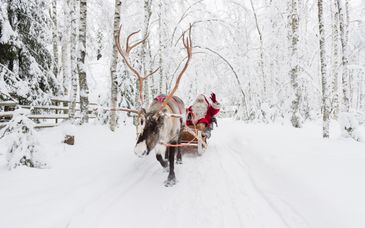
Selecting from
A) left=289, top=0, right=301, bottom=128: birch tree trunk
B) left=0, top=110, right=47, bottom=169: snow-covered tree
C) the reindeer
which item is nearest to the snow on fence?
left=0, top=110, right=47, bottom=169: snow-covered tree

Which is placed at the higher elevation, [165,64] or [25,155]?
[165,64]

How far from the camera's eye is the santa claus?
7418 mm

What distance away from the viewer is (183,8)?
50.1 feet

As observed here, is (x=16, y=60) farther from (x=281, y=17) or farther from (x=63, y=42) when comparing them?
(x=281, y=17)

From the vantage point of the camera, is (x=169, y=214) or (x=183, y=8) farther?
(x=183, y=8)

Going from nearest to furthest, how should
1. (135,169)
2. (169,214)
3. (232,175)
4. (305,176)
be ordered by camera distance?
1. (169,214)
2. (305,176)
3. (232,175)
4. (135,169)

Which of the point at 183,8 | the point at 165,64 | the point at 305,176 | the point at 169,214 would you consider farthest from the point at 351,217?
the point at 183,8

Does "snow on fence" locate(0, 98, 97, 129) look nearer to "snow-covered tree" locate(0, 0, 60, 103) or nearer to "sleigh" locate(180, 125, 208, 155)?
"snow-covered tree" locate(0, 0, 60, 103)

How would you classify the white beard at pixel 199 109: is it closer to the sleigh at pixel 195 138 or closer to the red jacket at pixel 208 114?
the red jacket at pixel 208 114

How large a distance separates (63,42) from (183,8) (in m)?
7.16

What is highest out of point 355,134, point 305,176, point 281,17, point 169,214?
point 281,17

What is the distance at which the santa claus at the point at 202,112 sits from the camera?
7418 mm

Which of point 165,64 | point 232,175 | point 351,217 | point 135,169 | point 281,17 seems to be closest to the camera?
point 351,217

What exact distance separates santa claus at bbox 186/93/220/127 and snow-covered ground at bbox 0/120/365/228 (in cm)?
139
